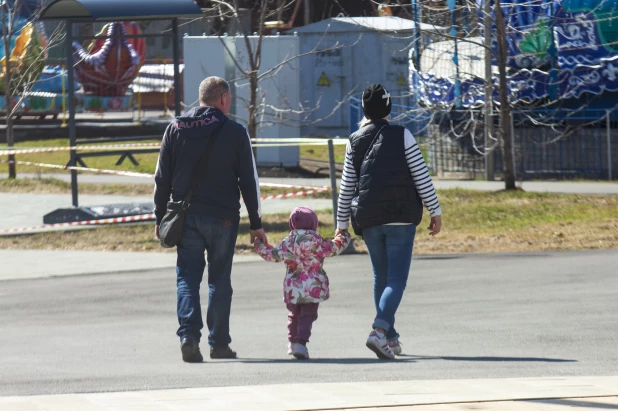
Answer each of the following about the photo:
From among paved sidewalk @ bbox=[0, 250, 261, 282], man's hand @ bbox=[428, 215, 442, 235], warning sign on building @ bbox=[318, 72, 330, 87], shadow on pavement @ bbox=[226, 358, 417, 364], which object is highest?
warning sign on building @ bbox=[318, 72, 330, 87]

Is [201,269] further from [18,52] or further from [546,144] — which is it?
[18,52]

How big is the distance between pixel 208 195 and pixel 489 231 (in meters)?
7.67

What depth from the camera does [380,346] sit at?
6.71 m

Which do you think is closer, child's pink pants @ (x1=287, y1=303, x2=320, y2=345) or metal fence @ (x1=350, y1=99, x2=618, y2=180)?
child's pink pants @ (x1=287, y1=303, x2=320, y2=345)

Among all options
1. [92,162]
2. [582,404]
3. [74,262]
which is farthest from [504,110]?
[582,404]

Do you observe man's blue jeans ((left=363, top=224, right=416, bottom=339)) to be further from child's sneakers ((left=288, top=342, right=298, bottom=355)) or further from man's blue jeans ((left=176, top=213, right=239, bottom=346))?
man's blue jeans ((left=176, top=213, right=239, bottom=346))

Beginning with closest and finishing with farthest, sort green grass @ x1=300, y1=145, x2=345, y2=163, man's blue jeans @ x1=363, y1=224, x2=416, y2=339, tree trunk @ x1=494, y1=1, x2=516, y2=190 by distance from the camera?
man's blue jeans @ x1=363, y1=224, x2=416, y2=339 → tree trunk @ x1=494, y1=1, x2=516, y2=190 → green grass @ x1=300, y1=145, x2=345, y2=163

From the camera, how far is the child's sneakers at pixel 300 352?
22.4 ft

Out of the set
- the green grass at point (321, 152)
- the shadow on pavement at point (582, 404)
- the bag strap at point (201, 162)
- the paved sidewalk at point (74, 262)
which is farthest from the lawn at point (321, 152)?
the shadow on pavement at point (582, 404)

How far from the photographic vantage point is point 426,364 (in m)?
6.52

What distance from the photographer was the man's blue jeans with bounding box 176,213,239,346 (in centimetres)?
675

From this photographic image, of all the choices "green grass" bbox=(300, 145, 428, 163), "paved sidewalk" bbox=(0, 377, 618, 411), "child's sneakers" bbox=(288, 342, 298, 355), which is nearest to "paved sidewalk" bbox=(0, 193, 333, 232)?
"green grass" bbox=(300, 145, 428, 163)

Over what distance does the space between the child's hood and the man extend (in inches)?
7.8

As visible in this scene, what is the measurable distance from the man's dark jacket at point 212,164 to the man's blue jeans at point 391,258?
737 millimetres
